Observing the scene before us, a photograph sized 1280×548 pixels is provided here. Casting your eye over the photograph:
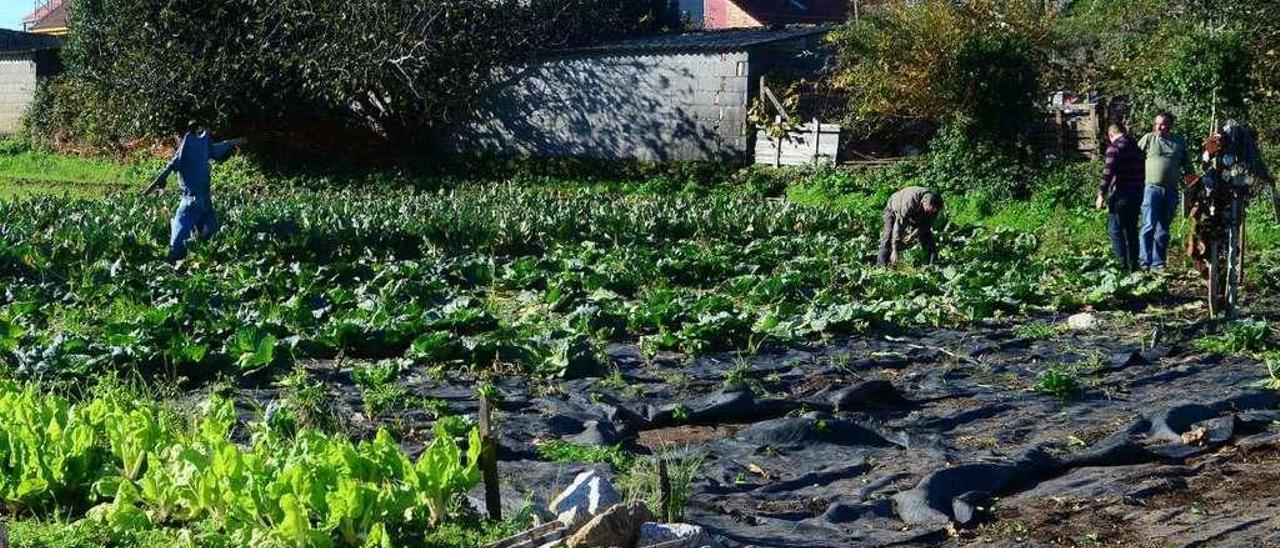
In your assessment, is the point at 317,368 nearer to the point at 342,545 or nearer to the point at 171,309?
the point at 171,309

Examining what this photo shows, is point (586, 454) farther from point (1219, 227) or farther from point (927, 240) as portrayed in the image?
point (927, 240)

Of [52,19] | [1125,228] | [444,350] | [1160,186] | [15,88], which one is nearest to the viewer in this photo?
[444,350]

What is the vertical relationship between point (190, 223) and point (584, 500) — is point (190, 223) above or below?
below

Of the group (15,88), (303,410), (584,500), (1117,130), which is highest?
(1117,130)

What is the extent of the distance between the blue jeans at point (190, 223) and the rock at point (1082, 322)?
27.6 ft

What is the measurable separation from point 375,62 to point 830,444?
19066mm

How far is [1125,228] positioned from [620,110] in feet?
42.3

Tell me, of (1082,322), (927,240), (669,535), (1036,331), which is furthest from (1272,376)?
(927,240)

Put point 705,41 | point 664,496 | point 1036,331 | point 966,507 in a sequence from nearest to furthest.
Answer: point 664,496
point 966,507
point 1036,331
point 705,41

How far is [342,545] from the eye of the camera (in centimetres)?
573

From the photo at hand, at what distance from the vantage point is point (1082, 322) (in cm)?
1130

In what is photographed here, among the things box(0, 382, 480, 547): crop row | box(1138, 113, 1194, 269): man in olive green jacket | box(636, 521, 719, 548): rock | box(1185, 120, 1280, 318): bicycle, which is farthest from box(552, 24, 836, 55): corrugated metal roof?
box(636, 521, 719, 548): rock

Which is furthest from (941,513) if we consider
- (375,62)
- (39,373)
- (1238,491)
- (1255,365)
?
(375,62)

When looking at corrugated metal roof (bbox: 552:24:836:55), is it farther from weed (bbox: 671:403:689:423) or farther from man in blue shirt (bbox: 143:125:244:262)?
weed (bbox: 671:403:689:423)
